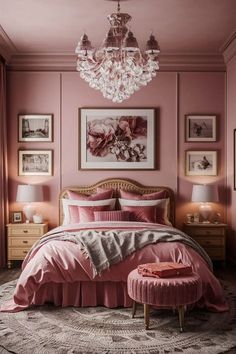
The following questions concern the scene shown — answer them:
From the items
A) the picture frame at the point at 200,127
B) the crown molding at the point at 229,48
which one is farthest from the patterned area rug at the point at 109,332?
the crown molding at the point at 229,48

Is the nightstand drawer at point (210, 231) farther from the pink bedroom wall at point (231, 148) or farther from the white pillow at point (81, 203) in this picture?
the white pillow at point (81, 203)

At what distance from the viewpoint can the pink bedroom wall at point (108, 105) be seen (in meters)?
6.50

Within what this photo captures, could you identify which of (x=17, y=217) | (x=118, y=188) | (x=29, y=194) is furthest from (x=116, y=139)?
(x=17, y=217)

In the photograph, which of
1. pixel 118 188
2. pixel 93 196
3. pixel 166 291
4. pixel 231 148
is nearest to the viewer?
pixel 166 291

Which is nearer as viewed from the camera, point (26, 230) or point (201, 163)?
point (26, 230)

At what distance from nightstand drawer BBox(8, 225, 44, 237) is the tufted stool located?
2.81m

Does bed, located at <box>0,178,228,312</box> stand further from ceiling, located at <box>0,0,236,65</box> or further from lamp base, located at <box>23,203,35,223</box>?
ceiling, located at <box>0,0,236,65</box>

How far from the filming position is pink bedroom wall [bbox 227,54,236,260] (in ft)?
20.2

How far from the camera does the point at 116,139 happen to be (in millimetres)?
6496

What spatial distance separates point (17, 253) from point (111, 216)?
1.56 m

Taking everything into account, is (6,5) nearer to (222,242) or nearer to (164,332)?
(164,332)

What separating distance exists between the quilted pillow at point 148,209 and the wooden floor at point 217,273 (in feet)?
3.34

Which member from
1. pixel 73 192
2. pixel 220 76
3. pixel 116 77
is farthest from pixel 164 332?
pixel 220 76

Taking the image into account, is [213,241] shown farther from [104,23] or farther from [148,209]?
[104,23]
